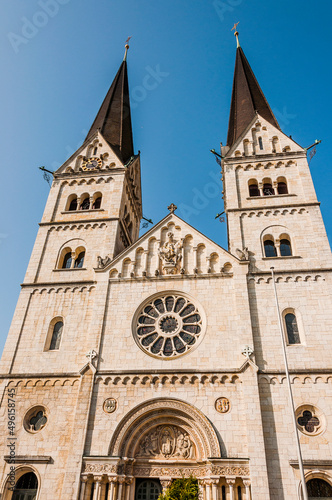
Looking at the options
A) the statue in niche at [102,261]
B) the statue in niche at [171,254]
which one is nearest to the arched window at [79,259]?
the statue in niche at [102,261]

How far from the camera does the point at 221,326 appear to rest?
1706cm

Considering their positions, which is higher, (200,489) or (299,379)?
(299,379)

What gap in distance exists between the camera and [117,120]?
97.1 feet

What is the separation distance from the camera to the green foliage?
1292 centimetres

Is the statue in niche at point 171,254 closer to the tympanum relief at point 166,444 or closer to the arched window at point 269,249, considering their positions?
the arched window at point 269,249

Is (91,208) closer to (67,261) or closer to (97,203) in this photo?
(97,203)

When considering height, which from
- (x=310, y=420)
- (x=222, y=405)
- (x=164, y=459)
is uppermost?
(x=222, y=405)

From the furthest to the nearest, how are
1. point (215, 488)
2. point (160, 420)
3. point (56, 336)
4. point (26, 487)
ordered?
1. point (56, 336)
2. point (160, 420)
3. point (26, 487)
4. point (215, 488)

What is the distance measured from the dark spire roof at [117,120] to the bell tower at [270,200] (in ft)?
24.2

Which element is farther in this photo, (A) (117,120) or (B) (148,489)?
(A) (117,120)

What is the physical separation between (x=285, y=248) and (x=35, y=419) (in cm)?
1393

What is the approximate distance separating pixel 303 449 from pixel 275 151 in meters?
16.1

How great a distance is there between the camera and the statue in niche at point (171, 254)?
19.3m

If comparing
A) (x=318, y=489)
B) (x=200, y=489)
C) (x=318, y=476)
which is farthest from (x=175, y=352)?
(x=318, y=489)
